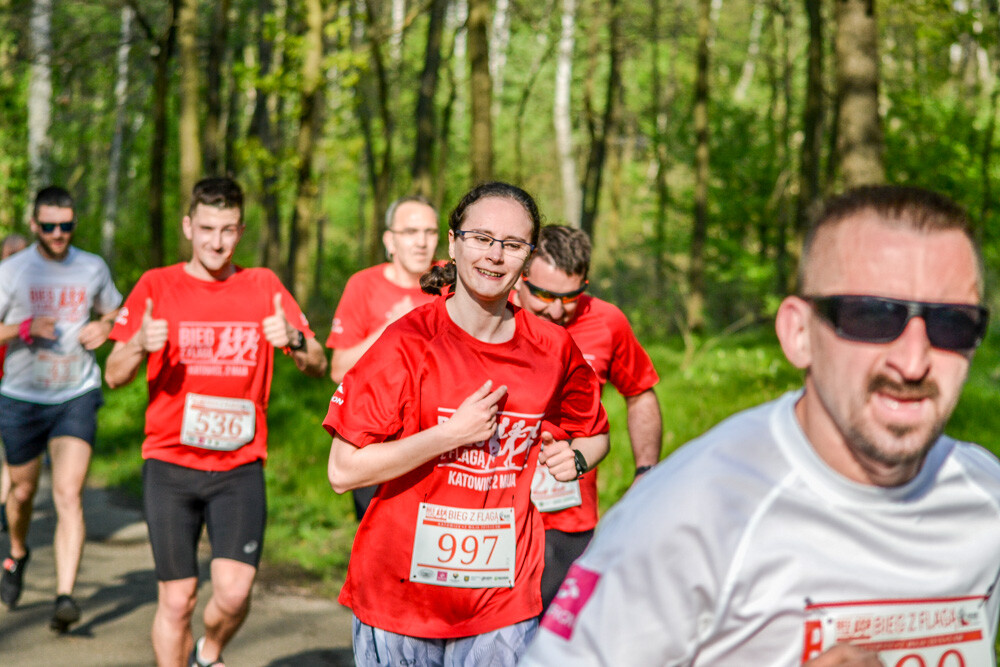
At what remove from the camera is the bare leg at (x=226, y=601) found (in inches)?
198

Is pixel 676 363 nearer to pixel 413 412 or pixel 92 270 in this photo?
pixel 92 270

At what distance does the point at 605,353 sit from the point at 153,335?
1.95 meters

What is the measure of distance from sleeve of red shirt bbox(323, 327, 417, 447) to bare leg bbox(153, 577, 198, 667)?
7.09 feet

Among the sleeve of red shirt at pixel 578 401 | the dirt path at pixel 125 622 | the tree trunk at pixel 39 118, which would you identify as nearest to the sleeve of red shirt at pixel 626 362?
the sleeve of red shirt at pixel 578 401

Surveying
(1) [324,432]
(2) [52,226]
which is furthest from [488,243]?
(1) [324,432]

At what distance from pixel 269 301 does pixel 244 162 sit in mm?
12028

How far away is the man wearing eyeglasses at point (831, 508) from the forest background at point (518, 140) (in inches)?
183

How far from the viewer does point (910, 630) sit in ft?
6.14

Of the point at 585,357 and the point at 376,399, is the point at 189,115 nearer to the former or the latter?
the point at 585,357

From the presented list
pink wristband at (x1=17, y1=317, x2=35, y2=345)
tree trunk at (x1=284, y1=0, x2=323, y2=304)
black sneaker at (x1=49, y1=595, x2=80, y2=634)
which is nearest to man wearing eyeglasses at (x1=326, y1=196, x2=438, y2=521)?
black sneaker at (x1=49, y1=595, x2=80, y2=634)

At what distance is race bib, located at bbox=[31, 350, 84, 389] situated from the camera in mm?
6961

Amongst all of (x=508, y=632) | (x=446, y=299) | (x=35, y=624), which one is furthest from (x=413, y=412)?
(x=35, y=624)

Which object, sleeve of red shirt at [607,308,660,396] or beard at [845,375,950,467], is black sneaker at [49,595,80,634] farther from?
beard at [845,375,950,467]

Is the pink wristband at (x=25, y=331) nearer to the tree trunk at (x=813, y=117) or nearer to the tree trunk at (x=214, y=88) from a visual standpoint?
the tree trunk at (x=214, y=88)
